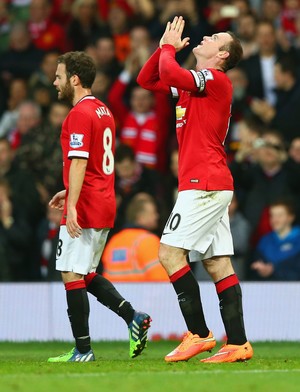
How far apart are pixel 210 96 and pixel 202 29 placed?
24.0 feet

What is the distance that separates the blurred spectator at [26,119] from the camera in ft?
53.2

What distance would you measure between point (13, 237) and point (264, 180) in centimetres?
311

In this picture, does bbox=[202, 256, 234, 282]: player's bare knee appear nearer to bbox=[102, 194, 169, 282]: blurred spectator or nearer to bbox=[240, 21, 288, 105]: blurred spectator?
bbox=[102, 194, 169, 282]: blurred spectator

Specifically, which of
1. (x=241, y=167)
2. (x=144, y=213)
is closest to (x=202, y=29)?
(x=241, y=167)

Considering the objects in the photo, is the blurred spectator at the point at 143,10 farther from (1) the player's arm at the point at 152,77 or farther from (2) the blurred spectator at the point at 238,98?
(1) the player's arm at the point at 152,77

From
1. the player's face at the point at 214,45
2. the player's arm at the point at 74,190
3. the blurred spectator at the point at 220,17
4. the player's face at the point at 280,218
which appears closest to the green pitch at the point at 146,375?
the player's arm at the point at 74,190

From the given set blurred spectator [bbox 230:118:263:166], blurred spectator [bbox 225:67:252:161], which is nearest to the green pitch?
blurred spectator [bbox 230:118:263:166]

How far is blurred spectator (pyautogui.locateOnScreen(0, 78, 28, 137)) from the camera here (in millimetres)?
17125

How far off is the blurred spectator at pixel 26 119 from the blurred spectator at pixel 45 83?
0.64 feet

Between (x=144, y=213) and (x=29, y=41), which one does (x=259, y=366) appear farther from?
(x=29, y=41)

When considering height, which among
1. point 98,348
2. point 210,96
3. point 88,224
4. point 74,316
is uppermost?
point 210,96

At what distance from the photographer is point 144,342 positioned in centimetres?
913

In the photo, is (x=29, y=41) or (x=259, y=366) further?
(x=29, y=41)

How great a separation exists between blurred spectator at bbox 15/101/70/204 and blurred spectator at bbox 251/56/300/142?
2.53 metres
